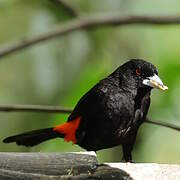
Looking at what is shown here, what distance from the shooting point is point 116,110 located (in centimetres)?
475

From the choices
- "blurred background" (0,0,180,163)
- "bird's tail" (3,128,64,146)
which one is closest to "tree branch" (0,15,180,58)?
"blurred background" (0,0,180,163)

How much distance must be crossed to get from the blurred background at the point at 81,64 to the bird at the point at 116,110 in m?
0.63

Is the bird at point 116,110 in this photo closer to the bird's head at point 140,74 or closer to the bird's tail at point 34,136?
the bird's head at point 140,74

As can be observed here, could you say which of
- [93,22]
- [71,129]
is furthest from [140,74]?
[93,22]

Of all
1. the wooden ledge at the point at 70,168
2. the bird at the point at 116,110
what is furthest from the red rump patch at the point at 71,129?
the wooden ledge at the point at 70,168

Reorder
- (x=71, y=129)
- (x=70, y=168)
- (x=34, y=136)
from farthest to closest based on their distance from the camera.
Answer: (x=34, y=136) < (x=71, y=129) < (x=70, y=168)

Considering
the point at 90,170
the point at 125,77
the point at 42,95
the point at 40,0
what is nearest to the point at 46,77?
the point at 42,95

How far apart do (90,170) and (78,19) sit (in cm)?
260

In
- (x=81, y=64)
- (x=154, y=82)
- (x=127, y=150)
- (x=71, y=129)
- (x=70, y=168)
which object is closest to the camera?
(x=70, y=168)

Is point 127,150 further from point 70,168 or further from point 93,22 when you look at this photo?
point 93,22

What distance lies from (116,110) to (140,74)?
0.35m

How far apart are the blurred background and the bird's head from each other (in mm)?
685

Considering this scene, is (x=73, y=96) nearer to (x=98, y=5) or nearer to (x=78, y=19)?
(x=78, y=19)

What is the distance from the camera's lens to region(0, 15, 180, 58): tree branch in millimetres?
6016
